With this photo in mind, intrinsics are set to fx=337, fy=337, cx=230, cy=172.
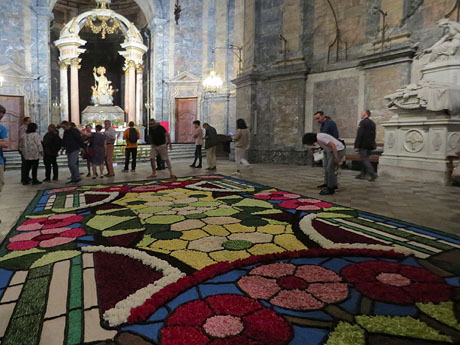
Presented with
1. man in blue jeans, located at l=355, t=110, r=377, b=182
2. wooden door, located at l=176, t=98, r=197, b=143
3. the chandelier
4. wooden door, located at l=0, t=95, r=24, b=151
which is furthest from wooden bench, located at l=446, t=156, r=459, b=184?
wooden door, located at l=0, t=95, r=24, b=151

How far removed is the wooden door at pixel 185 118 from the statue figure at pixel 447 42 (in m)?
13.5

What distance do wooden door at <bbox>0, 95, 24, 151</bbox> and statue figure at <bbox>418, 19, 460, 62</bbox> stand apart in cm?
1726

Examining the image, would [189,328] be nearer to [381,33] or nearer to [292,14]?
[381,33]

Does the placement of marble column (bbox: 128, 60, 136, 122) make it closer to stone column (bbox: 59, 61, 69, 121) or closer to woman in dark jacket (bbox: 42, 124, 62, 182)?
stone column (bbox: 59, 61, 69, 121)

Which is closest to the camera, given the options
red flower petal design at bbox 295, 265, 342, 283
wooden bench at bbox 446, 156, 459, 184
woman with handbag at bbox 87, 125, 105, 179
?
red flower petal design at bbox 295, 265, 342, 283

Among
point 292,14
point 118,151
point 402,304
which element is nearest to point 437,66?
point 292,14

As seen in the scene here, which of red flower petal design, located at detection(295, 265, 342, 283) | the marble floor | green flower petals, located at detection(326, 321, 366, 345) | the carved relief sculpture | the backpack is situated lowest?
green flower petals, located at detection(326, 321, 366, 345)

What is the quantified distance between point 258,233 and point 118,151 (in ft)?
39.2

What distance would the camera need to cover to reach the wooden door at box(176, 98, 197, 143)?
19516mm

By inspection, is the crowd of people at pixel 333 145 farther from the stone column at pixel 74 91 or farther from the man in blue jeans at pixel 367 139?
the stone column at pixel 74 91

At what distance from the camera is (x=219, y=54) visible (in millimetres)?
18203

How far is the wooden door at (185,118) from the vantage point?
64.0ft

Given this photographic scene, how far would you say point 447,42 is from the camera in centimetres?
753

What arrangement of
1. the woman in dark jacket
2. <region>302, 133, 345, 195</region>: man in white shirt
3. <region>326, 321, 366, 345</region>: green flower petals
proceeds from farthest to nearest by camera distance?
the woman in dark jacket, <region>302, 133, 345, 195</region>: man in white shirt, <region>326, 321, 366, 345</region>: green flower petals
